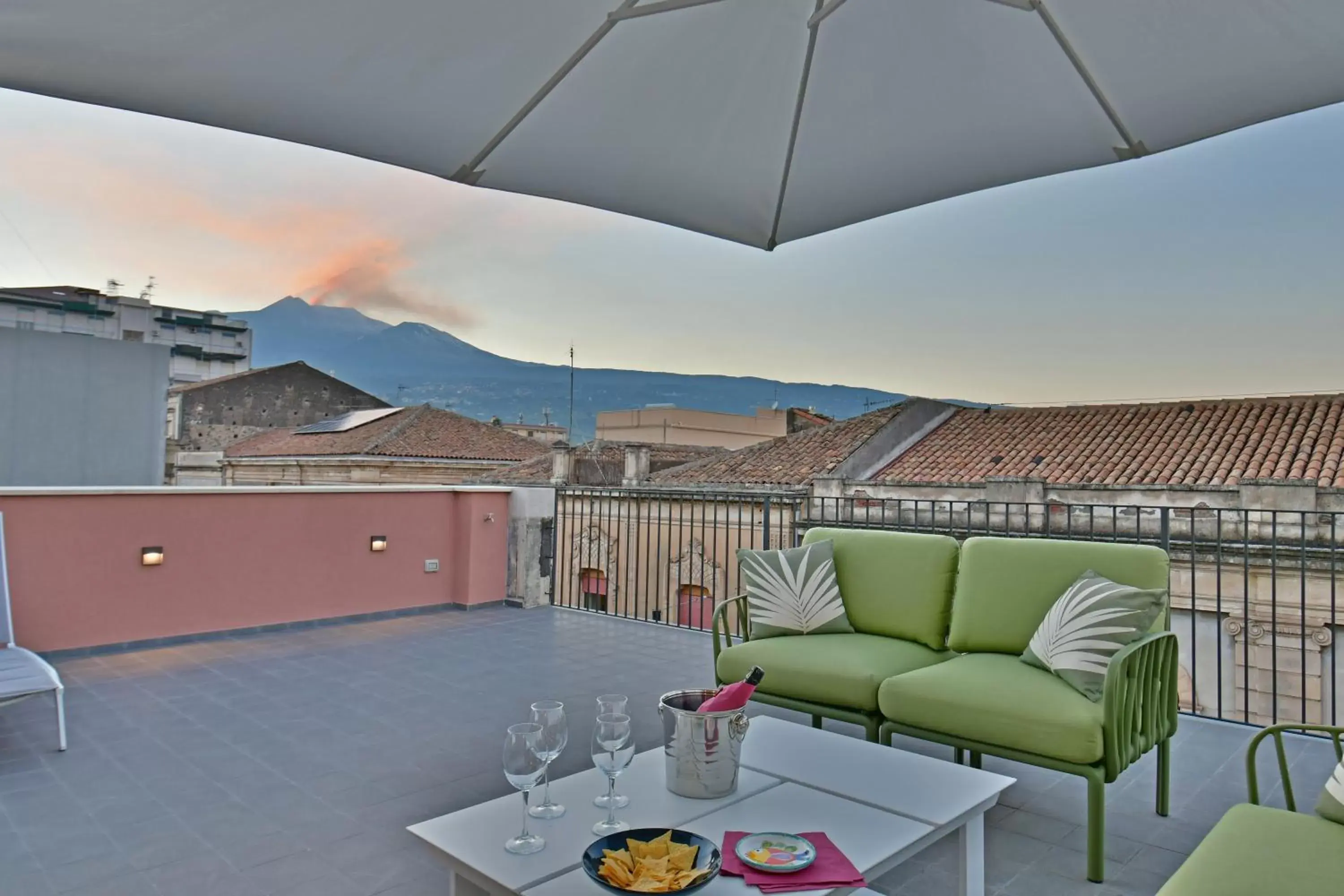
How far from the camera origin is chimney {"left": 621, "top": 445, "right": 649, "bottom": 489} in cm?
1664

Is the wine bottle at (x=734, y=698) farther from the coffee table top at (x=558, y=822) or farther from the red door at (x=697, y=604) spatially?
the red door at (x=697, y=604)

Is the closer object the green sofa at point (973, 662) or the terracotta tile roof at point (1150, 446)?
the green sofa at point (973, 662)

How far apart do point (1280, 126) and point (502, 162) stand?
10535 millimetres

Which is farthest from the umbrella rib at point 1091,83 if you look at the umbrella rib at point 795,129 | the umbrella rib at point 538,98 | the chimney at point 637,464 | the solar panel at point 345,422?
the solar panel at point 345,422

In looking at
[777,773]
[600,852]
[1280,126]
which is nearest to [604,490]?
[777,773]

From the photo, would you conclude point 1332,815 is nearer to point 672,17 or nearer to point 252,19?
point 672,17

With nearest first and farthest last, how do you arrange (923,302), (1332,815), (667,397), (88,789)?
(1332,815) < (88,789) < (923,302) < (667,397)

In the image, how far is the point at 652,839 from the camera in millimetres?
1589

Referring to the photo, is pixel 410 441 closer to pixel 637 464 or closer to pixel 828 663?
pixel 637 464

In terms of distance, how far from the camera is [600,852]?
1533mm

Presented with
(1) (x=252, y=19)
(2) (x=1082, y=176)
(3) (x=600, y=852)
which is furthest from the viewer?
(2) (x=1082, y=176)

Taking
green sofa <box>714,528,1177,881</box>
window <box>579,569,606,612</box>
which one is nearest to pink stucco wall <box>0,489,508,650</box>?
green sofa <box>714,528,1177,881</box>

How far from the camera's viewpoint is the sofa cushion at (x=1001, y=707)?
93.8 inches

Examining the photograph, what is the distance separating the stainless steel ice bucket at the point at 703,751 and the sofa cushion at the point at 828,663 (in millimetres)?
1159
